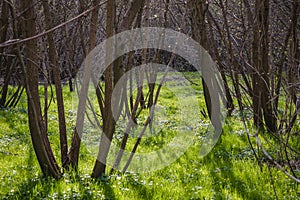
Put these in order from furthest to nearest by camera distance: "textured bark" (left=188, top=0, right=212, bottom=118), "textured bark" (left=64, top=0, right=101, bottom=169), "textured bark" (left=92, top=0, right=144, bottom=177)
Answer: "textured bark" (left=188, top=0, right=212, bottom=118), "textured bark" (left=64, top=0, right=101, bottom=169), "textured bark" (left=92, top=0, right=144, bottom=177)

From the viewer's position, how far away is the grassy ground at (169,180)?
393 centimetres

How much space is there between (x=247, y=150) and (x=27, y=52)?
3.47m

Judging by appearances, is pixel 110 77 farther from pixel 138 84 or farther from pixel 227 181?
pixel 138 84

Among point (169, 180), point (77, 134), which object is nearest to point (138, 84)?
point (77, 134)

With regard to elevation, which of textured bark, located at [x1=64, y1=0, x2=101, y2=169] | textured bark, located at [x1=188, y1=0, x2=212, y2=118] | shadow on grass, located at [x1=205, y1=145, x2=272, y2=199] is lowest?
shadow on grass, located at [x1=205, y1=145, x2=272, y2=199]

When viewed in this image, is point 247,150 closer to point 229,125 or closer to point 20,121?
point 229,125

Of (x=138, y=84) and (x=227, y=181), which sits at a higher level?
(x=138, y=84)

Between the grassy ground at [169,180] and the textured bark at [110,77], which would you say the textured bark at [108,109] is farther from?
the grassy ground at [169,180]

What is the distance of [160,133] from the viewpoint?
729 cm

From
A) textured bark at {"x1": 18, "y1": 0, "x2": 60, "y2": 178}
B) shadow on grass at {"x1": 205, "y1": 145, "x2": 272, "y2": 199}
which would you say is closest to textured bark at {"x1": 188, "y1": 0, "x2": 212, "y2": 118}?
shadow on grass at {"x1": 205, "y1": 145, "x2": 272, "y2": 199}

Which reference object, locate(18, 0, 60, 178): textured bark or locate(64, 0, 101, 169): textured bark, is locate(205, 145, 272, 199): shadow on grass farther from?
locate(18, 0, 60, 178): textured bark

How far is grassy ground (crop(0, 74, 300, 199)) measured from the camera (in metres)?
3.93

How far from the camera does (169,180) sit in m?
4.45

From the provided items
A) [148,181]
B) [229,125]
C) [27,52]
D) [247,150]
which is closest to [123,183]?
[148,181]
